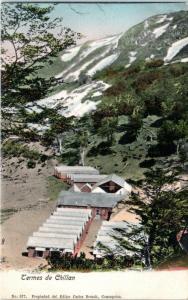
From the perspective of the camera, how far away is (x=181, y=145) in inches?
516

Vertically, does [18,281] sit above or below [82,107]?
below

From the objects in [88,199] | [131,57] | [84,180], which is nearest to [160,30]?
[131,57]

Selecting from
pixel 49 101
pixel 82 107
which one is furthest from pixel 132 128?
pixel 49 101

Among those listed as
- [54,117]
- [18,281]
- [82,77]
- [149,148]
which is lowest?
[18,281]

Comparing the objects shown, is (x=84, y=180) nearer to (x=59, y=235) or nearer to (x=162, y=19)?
(x=59, y=235)

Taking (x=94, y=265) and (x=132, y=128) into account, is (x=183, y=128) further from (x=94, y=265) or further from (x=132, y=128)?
(x=94, y=265)

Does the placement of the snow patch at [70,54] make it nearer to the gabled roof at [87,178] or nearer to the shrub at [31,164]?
the shrub at [31,164]

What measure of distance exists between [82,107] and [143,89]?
185 centimetres

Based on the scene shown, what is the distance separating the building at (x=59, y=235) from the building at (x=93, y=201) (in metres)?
0.29

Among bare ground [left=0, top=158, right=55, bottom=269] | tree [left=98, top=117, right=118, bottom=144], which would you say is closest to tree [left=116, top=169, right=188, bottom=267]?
tree [left=98, top=117, right=118, bottom=144]

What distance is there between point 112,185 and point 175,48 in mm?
4178

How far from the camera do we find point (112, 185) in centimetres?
1356

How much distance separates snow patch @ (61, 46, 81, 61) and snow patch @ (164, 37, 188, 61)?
2649 mm

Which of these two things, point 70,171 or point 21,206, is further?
point 70,171
